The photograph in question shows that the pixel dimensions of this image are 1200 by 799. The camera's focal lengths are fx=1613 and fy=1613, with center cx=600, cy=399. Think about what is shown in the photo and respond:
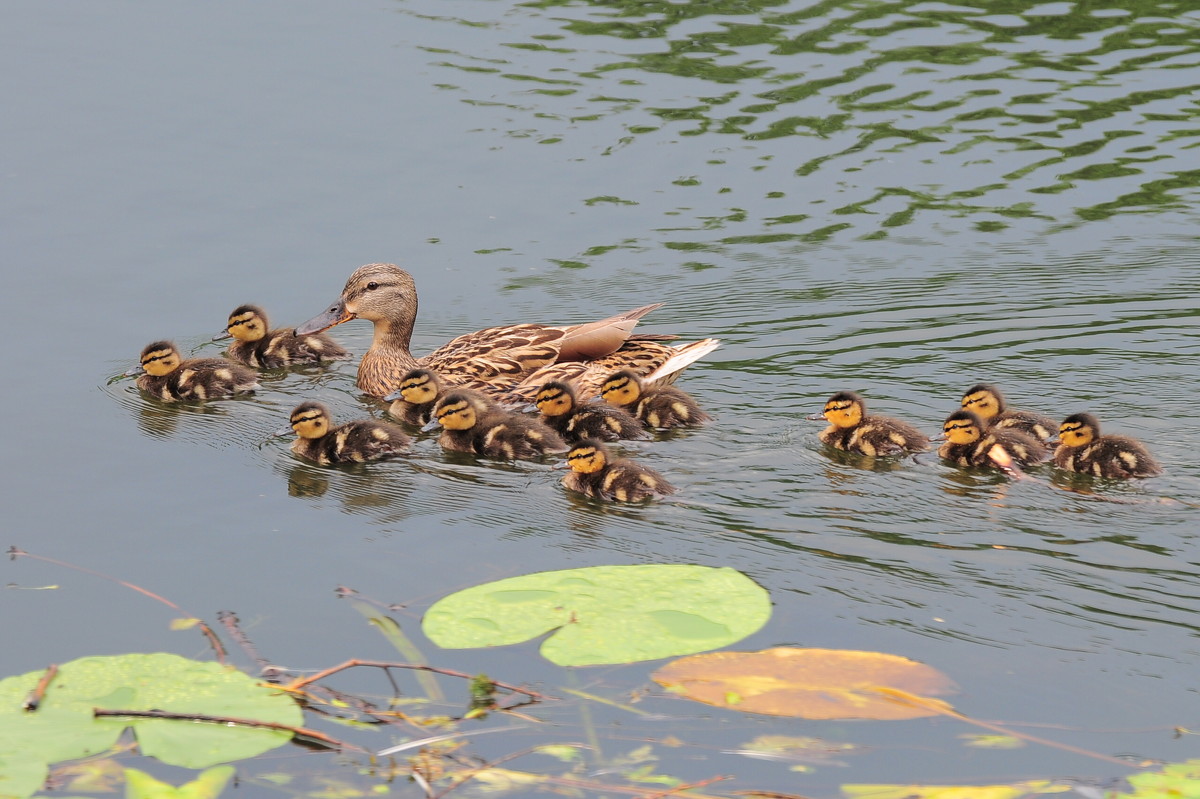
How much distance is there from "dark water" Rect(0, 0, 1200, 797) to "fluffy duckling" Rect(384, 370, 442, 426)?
0.36m

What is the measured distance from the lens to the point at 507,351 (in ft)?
22.7

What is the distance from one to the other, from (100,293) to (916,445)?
4.06 m

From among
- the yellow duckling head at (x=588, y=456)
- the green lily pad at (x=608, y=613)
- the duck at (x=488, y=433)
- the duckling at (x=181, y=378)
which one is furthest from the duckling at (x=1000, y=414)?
the duckling at (x=181, y=378)

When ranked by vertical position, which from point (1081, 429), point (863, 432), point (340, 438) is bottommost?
point (340, 438)

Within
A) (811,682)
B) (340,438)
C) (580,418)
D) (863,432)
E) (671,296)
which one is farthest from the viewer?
(671,296)

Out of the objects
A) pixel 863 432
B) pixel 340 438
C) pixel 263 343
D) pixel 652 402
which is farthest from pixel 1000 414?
pixel 263 343

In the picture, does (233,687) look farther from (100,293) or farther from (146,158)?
(146,158)

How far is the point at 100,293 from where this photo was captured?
7.75 meters

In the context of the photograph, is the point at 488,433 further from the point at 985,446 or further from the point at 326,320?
the point at 985,446

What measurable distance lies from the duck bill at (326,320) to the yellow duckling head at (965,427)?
2.82 meters

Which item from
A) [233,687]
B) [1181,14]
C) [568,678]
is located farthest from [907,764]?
[1181,14]

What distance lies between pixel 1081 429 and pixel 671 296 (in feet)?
8.87

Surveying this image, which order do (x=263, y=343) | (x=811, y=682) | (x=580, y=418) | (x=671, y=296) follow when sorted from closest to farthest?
(x=811, y=682), (x=580, y=418), (x=263, y=343), (x=671, y=296)

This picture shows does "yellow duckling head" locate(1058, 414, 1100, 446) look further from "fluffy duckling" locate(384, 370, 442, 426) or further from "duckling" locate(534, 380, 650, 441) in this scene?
"fluffy duckling" locate(384, 370, 442, 426)
